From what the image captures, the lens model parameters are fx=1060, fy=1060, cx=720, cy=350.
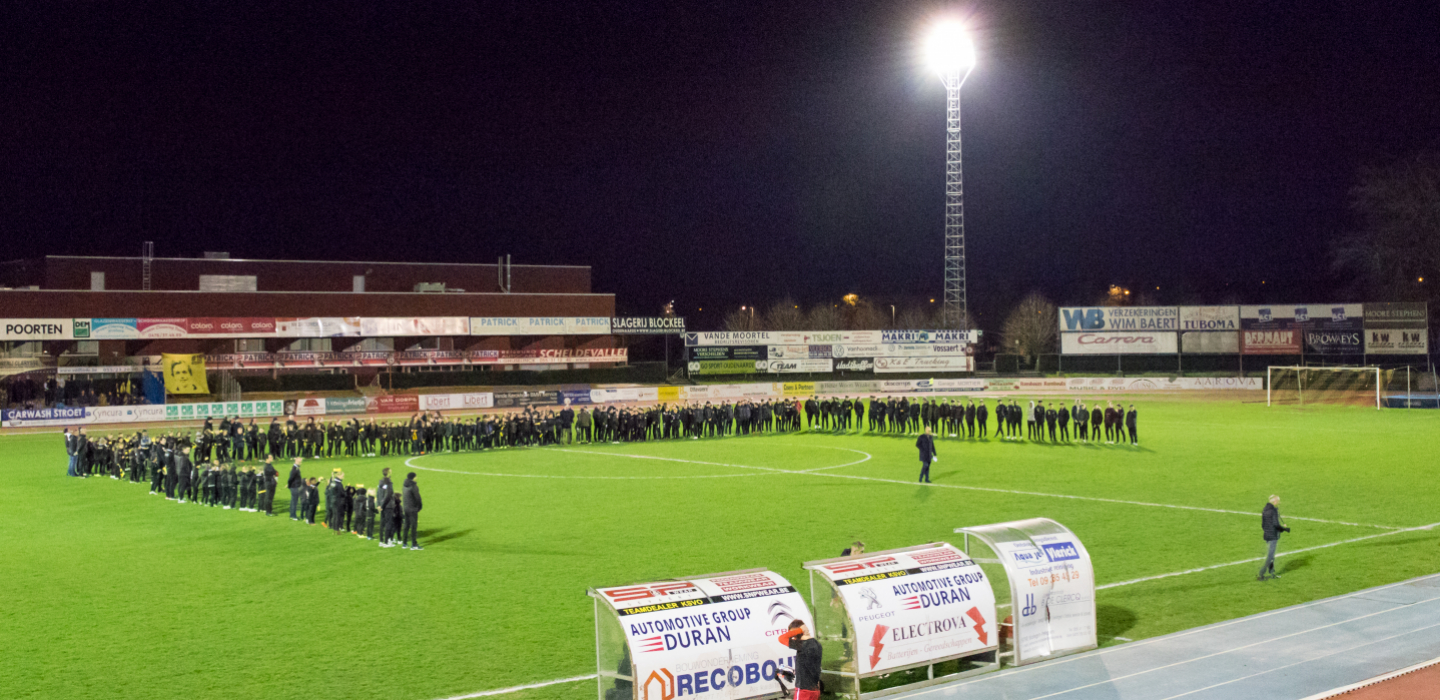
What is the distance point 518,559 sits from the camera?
1688 centimetres

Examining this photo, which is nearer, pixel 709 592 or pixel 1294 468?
pixel 709 592

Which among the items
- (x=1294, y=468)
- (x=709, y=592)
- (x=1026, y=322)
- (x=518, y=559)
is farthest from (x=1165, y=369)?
(x=709, y=592)

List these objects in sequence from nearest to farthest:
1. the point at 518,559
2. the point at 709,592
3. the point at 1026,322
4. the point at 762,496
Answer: the point at 709,592 < the point at 518,559 < the point at 762,496 < the point at 1026,322

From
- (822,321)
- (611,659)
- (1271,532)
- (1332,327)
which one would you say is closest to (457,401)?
(1271,532)

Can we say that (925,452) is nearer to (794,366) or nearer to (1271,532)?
(1271,532)

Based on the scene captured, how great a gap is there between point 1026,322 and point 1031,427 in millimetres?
58997

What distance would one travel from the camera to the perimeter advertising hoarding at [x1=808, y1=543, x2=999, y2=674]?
976 centimetres

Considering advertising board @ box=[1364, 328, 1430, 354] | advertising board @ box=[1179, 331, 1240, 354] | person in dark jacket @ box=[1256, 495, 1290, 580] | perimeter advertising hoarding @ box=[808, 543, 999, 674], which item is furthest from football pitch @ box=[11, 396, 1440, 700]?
advertising board @ box=[1179, 331, 1240, 354]

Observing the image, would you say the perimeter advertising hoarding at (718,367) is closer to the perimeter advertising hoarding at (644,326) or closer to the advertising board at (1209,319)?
the perimeter advertising hoarding at (644,326)

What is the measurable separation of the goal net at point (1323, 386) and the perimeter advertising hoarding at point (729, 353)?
26.1 meters

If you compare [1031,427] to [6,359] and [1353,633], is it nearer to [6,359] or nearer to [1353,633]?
[1353,633]

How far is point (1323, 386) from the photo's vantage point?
173ft

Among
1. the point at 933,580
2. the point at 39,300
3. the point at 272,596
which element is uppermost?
the point at 39,300

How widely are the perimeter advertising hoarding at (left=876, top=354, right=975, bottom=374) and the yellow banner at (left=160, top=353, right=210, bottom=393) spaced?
37.2m
